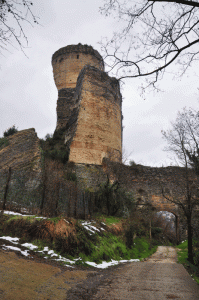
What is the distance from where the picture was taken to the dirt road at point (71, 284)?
2.99 meters

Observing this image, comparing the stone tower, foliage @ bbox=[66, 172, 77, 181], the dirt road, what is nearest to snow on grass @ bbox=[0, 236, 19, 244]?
the dirt road

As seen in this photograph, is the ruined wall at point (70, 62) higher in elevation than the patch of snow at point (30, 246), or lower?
higher

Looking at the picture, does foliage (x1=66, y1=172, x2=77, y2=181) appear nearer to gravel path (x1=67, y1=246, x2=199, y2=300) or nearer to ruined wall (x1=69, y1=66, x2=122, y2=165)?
ruined wall (x1=69, y1=66, x2=122, y2=165)

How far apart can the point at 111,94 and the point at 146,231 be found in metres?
11.1

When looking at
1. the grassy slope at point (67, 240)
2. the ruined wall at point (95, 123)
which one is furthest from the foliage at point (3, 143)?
the grassy slope at point (67, 240)

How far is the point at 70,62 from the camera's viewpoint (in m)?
26.2

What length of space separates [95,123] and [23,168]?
6663 mm

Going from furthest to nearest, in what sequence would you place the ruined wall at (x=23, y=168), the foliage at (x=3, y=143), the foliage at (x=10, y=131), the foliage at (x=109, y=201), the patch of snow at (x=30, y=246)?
1. the foliage at (x=10, y=131)
2. the foliage at (x=3, y=143)
3. the foliage at (x=109, y=201)
4. the ruined wall at (x=23, y=168)
5. the patch of snow at (x=30, y=246)

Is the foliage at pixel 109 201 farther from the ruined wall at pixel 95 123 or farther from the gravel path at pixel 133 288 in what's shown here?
the gravel path at pixel 133 288

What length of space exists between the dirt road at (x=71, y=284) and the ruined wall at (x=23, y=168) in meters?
3.41

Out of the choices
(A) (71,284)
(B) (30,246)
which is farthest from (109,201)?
(A) (71,284)

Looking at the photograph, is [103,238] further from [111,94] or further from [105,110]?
[111,94]

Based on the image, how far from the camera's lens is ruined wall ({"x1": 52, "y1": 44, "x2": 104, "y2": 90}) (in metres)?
25.7

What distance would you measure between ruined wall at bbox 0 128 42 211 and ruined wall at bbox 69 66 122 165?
3.00 meters
